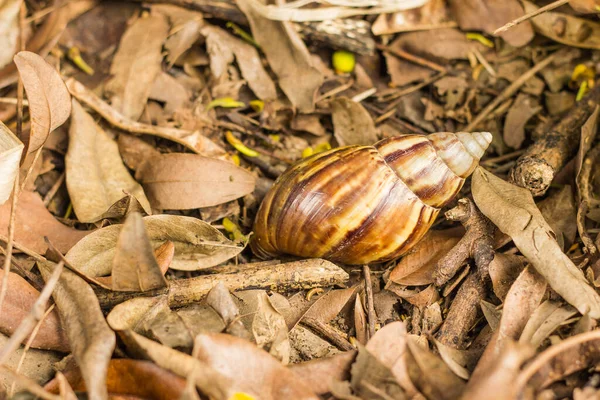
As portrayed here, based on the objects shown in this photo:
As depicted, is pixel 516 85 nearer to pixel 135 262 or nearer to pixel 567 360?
pixel 567 360

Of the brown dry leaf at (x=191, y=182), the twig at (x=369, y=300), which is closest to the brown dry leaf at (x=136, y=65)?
the brown dry leaf at (x=191, y=182)

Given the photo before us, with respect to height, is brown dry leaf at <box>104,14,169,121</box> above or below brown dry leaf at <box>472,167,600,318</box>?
above

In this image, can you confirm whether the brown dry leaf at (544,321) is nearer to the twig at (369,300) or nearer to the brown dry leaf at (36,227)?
the twig at (369,300)

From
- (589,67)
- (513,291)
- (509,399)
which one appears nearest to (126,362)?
(509,399)

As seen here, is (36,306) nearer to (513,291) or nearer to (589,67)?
(513,291)

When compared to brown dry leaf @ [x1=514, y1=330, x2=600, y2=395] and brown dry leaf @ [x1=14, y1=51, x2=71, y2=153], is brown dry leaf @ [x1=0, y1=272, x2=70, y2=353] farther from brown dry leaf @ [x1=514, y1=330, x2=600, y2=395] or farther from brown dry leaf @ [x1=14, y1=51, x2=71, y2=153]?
brown dry leaf @ [x1=514, y1=330, x2=600, y2=395]

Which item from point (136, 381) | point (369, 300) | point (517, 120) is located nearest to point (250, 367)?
point (136, 381)

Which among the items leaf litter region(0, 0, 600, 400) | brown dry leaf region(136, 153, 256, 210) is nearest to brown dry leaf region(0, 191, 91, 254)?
leaf litter region(0, 0, 600, 400)
